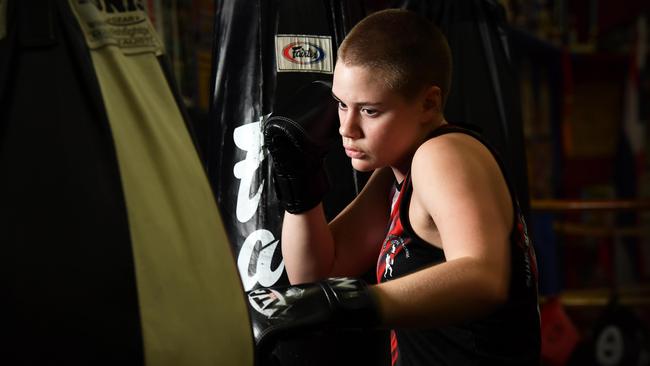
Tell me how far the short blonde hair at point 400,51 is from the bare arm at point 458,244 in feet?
0.47

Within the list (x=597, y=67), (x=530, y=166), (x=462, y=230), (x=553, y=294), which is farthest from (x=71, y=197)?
(x=597, y=67)

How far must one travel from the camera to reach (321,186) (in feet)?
4.29

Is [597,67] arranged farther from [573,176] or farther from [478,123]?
[478,123]

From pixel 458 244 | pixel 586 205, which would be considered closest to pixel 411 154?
pixel 458 244

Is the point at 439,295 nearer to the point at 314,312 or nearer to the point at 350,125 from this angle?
the point at 314,312

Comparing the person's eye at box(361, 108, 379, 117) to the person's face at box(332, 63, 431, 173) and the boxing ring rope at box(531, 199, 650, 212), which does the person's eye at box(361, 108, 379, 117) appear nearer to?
the person's face at box(332, 63, 431, 173)

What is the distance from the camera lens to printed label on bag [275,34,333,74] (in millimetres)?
1468

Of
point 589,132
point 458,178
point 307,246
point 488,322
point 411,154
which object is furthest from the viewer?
point 589,132

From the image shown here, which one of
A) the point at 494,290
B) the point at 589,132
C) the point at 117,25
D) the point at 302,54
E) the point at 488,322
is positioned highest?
the point at 117,25

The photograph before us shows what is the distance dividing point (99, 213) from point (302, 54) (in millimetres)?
886

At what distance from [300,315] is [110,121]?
33 centimetres

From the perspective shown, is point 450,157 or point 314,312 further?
point 450,157

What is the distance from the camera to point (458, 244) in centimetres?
93

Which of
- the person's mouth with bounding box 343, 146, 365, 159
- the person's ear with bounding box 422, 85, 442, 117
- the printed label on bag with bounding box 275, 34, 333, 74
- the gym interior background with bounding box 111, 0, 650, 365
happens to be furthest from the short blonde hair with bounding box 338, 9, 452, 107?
the gym interior background with bounding box 111, 0, 650, 365
